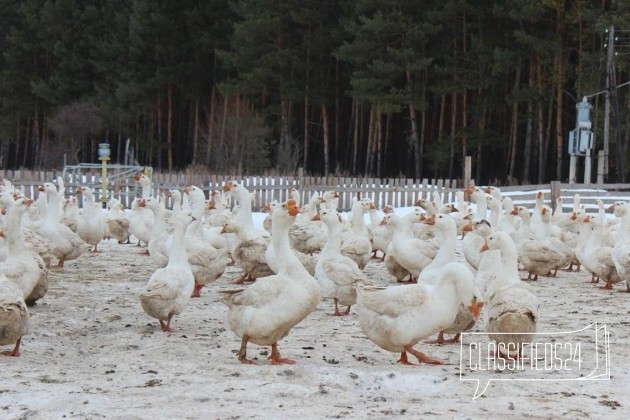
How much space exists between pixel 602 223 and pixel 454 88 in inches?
964

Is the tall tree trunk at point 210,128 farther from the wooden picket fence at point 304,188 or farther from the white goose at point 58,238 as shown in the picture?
the white goose at point 58,238

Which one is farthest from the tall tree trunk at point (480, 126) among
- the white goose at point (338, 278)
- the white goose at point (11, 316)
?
the white goose at point (11, 316)

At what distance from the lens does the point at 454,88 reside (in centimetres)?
3628

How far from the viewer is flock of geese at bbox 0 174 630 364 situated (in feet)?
22.4

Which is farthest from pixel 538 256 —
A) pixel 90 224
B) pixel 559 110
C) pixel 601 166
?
pixel 559 110

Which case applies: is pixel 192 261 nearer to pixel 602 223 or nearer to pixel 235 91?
pixel 602 223

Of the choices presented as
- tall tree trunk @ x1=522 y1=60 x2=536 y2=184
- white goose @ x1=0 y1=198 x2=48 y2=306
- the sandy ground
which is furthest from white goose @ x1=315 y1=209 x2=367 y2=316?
tall tree trunk @ x1=522 y1=60 x2=536 y2=184

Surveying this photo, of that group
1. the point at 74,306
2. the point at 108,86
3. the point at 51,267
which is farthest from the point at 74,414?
the point at 108,86

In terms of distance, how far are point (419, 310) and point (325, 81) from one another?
119 feet

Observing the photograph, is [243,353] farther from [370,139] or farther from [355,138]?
[355,138]

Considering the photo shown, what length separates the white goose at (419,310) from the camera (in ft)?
21.9

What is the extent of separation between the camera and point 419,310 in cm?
673

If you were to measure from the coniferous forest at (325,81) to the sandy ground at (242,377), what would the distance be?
24.6 m

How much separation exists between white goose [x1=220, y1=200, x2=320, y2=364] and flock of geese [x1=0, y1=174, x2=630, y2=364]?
0.4 inches
